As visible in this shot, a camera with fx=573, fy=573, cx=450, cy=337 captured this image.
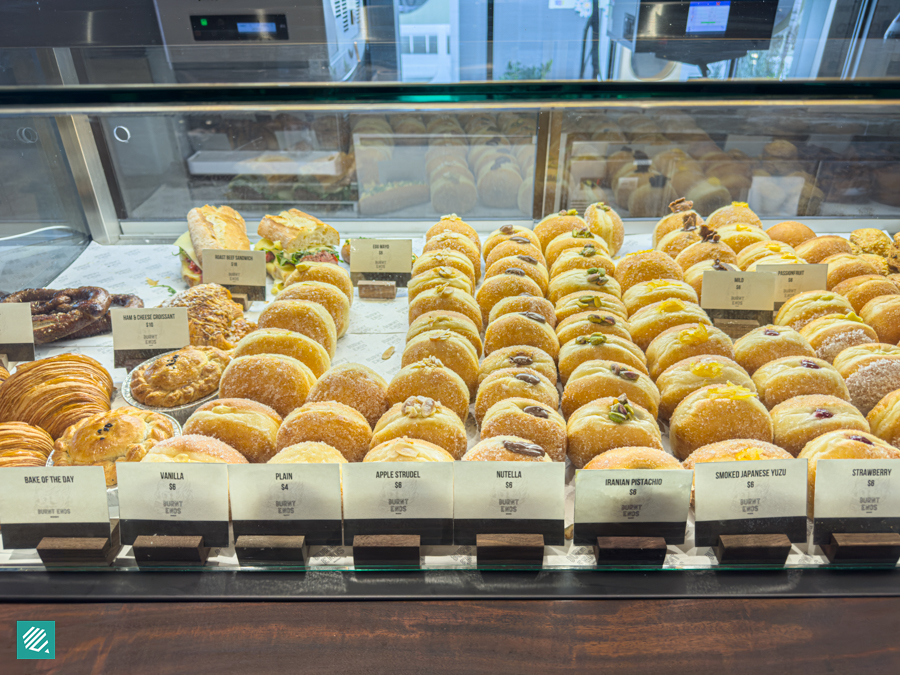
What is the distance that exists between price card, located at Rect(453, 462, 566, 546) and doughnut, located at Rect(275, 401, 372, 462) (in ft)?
1.34

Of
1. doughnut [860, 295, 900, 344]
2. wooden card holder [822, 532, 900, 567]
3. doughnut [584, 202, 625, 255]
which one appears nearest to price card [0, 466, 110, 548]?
wooden card holder [822, 532, 900, 567]

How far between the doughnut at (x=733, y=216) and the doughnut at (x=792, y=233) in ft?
0.31

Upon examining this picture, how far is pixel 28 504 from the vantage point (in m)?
1.38

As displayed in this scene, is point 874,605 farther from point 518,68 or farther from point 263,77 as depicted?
point 263,77

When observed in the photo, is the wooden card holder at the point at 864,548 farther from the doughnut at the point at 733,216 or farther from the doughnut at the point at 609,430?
the doughnut at the point at 733,216

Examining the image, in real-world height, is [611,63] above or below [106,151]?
above

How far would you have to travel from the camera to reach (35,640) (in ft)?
4.37

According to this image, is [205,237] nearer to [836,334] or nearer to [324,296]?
[324,296]

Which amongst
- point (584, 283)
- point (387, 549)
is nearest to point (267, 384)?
point (387, 549)

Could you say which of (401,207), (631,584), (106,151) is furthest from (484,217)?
(631,584)

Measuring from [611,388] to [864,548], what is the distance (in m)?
0.74

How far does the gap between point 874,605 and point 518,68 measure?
6.13ft

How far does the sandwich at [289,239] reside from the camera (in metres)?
2.99

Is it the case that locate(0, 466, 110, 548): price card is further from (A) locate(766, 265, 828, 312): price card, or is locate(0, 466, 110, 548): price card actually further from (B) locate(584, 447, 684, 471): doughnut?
(A) locate(766, 265, 828, 312): price card
